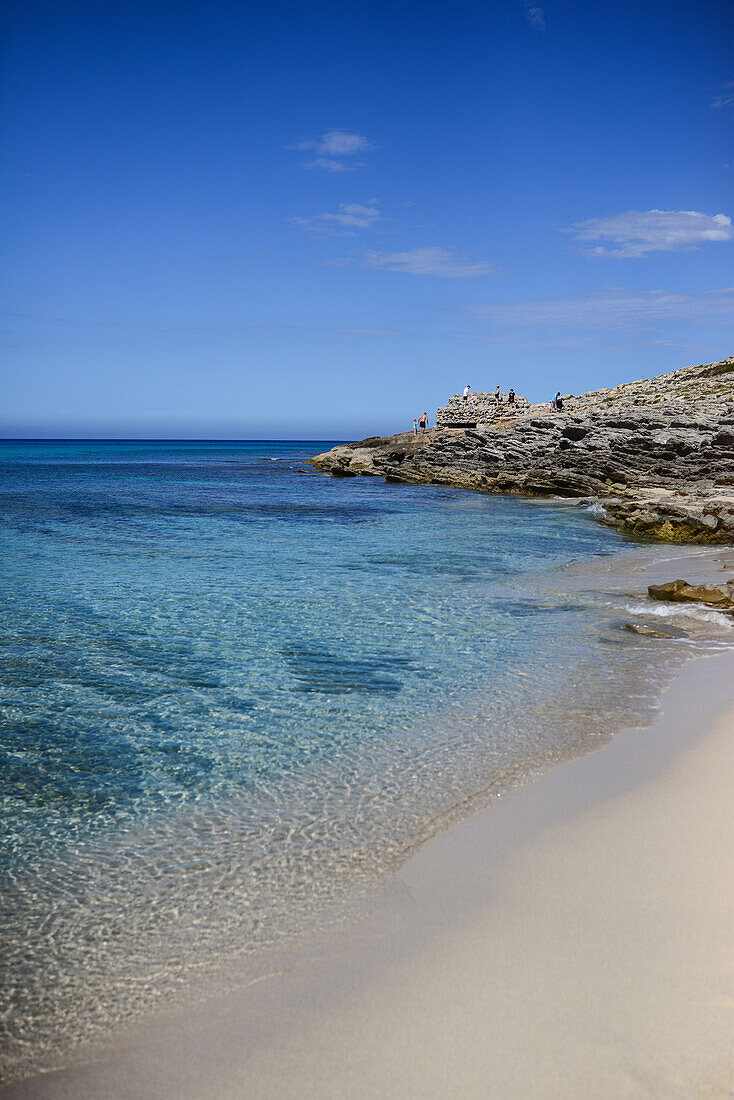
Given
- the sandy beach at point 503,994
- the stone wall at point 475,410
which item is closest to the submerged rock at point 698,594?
the sandy beach at point 503,994

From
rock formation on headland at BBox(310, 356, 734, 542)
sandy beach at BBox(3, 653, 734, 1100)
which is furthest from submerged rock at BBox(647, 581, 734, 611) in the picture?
rock formation on headland at BBox(310, 356, 734, 542)

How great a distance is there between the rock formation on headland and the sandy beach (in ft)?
64.7

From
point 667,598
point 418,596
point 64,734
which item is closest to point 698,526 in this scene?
point 667,598

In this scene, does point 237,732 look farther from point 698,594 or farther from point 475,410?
point 475,410

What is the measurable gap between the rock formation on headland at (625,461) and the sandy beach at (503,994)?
1973cm

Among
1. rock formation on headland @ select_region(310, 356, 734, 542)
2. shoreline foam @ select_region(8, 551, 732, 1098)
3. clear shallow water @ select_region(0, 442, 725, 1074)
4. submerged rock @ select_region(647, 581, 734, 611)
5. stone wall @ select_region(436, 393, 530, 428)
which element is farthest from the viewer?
stone wall @ select_region(436, 393, 530, 428)

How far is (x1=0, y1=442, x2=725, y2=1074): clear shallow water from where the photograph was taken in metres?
4.04

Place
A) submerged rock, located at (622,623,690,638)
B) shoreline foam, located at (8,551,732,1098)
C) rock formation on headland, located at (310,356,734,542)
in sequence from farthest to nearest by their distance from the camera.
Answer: rock formation on headland, located at (310,356,734,542), submerged rock, located at (622,623,690,638), shoreline foam, located at (8,551,732,1098)

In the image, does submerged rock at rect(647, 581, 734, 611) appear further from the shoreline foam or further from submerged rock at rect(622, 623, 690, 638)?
the shoreline foam

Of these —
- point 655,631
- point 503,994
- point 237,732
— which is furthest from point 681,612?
point 503,994

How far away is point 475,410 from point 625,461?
30.5 m

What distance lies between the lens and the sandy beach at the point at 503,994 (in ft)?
9.70

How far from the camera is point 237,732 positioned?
7070 millimetres

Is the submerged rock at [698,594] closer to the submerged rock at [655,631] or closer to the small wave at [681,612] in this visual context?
the small wave at [681,612]
